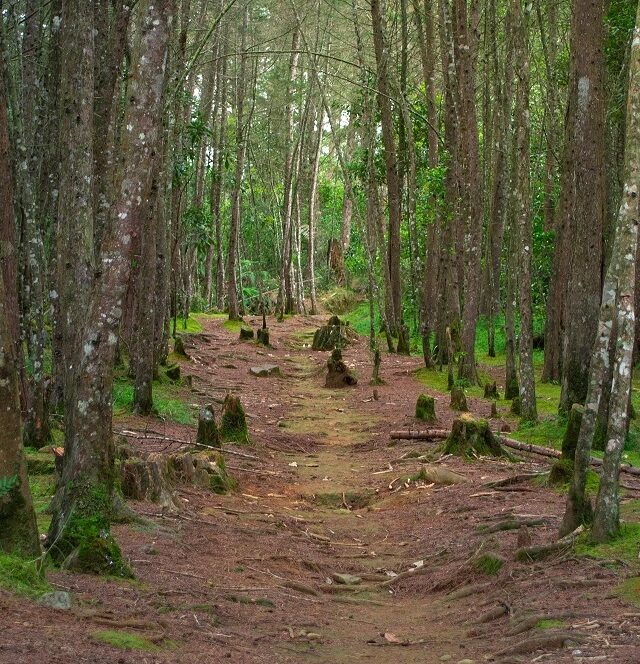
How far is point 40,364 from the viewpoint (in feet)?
37.9

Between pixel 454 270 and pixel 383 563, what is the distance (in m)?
13.4

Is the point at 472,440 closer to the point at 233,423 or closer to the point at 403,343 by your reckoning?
the point at 233,423

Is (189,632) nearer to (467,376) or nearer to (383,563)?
(383,563)

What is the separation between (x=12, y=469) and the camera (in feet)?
19.6

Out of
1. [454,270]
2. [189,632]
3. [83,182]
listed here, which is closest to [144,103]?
[83,182]

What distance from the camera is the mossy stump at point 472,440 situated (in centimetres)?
1302

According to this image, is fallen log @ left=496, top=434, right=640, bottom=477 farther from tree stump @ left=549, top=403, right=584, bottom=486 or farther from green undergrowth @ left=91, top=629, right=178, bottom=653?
green undergrowth @ left=91, top=629, right=178, bottom=653

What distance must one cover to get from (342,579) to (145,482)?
244 centimetres

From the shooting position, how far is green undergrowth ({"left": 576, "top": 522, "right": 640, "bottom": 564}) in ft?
23.1

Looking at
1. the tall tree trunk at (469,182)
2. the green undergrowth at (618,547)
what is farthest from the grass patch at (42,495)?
the tall tree trunk at (469,182)

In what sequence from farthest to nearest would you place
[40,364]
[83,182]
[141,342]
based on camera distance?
1. [141,342]
2. [40,364]
3. [83,182]

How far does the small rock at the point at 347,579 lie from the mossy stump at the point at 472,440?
15.7 ft

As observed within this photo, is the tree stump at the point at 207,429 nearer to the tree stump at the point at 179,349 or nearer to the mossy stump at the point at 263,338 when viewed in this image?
the tree stump at the point at 179,349

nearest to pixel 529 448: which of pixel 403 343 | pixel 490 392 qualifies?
pixel 490 392
